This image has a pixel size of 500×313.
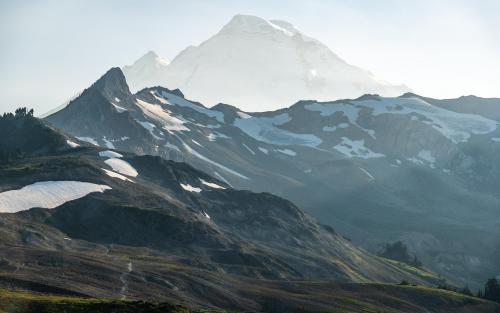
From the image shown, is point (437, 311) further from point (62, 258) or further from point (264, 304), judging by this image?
point (62, 258)

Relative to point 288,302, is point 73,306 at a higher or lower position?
higher

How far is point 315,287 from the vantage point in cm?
18638

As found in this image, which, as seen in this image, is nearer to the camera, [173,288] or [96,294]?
[96,294]

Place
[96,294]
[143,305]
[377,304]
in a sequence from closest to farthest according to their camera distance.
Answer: [143,305] → [96,294] → [377,304]

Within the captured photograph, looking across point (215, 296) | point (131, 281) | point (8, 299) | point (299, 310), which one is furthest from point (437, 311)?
point (8, 299)

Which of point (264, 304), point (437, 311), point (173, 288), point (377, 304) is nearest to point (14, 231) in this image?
point (173, 288)

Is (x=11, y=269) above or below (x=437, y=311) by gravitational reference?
above

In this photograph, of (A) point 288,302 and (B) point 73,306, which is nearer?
(B) point 73,306

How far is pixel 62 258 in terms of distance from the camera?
160750 millimetres

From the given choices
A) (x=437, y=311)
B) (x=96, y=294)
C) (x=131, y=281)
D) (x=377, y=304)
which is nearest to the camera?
(x=96, y=294)

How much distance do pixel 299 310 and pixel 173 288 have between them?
23.9 meters

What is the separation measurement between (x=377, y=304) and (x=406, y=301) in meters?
14.1

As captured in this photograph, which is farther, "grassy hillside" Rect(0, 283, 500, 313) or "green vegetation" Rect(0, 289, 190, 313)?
"grassy hillside" Rect(0, 283, 500, 313)

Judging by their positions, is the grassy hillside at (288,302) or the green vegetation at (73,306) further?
the grassy hillside at (288,302)
